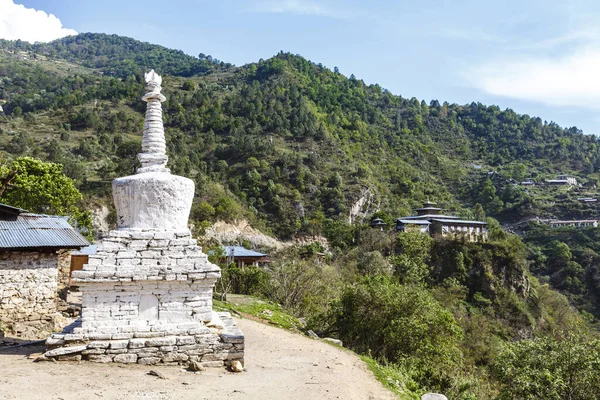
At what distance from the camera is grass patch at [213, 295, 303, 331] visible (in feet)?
61.1

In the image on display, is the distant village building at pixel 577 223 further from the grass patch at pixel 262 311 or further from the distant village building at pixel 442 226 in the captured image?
the grass patch at pixel 262 311

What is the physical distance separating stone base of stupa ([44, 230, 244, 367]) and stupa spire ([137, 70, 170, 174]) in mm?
1982

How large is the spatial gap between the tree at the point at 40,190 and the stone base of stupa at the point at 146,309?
18757 mm

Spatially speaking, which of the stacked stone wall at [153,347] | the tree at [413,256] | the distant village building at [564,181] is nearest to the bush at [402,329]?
the stacked stone wall at [153,347]

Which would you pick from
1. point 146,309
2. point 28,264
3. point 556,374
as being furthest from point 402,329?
point 28,264

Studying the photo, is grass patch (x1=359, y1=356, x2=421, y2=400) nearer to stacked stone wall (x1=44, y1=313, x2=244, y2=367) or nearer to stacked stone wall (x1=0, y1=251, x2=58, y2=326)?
stacked stone wall (x1=44, y1=313, x2=244, y2=367)

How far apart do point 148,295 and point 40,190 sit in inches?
852

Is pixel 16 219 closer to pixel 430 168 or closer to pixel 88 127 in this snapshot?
pixel 88 127

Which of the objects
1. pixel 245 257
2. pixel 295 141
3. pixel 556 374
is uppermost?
pixel 295 141

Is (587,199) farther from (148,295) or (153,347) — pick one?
(153,347)

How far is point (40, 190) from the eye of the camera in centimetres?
2759

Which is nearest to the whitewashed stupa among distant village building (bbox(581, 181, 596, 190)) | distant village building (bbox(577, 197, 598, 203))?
distant village building (bbox(577, 197, 598, 203))

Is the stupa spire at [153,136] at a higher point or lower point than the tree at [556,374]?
higher

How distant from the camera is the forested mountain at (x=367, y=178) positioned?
78.6 feet
